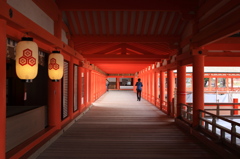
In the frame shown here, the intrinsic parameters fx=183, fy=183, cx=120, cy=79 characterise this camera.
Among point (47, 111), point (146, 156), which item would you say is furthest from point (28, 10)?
point (146, 156)

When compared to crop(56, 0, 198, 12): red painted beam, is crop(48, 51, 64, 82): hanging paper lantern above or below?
below

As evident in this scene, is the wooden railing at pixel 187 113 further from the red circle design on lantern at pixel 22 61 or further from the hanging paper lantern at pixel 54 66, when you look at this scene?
the red circle design on lantern at pixel 22 61

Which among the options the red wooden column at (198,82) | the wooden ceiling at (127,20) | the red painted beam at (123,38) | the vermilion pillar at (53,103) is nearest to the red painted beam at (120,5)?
the wooden ceiling at (127,20)

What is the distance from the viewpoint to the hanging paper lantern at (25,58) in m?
2.85

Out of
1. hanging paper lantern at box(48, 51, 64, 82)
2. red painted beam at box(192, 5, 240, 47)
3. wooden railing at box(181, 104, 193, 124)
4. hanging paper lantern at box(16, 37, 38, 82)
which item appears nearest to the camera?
hanging paper lantern at box(16, 37, 38, 82)

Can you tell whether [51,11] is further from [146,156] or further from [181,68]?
[181,68]

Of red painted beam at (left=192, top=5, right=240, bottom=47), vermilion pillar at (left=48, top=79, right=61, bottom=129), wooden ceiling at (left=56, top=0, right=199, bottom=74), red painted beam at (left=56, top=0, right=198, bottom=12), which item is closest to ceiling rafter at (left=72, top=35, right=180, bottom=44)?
wooden ceiling at (left=56, top=0, right=199, bottom=74)

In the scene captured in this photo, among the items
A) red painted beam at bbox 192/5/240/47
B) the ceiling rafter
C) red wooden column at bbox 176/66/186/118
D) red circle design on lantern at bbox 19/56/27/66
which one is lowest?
red wooden column at bbox 176/66/186/118

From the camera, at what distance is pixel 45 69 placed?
5.50 m

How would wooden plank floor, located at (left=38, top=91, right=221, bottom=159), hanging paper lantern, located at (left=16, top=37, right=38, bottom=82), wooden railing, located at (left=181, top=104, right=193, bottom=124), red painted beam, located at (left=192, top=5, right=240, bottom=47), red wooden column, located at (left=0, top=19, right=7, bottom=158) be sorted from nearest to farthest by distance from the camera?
1. red wooden column, located at (left=0, top=19, right=7, bottom=158)
2. hanging paper lantern, located at (left=16, top=37, right=38, bottom=82)
3. red painted beam, located at (left=192, top=5, right=240, bottom=47)
4. wooden plank floor, located at (left=38, top=91, right=221, bottom=159)
5. wooden railing, located at (left=181, top=104, right=193, bottom=124)

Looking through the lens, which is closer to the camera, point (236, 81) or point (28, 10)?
point (28, 10)

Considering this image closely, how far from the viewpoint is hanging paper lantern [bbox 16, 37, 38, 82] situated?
2854 millimetres

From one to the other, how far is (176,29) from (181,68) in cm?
143

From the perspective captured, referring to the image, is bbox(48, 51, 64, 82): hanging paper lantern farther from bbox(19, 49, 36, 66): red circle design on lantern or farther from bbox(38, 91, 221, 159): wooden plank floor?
bbox(38, 91, 221, 159): wooden plank floor
